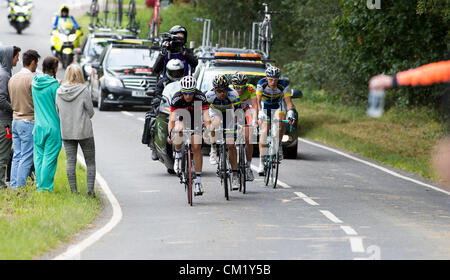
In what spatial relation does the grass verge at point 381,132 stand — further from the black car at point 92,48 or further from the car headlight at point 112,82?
the black car at point 92,48

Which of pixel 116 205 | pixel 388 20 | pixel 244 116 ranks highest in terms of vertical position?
pixel 388 20

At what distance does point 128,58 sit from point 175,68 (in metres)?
14.6

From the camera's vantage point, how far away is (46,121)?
45.5 ft

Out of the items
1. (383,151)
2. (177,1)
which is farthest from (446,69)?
(177,1)

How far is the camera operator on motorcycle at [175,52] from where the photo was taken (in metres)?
17.3

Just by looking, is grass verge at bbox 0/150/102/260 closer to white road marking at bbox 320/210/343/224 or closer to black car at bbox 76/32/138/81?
white road marking at bbox 320/210/343/224

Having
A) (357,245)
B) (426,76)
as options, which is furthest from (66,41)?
(426,76)

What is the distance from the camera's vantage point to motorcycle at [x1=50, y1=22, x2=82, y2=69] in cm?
4178

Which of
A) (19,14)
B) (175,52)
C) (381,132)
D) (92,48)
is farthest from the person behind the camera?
(19,14)

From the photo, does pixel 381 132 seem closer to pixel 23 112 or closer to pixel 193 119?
pixel 193 119

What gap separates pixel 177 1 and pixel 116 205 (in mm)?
34687

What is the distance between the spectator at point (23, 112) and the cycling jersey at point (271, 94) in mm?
3706
